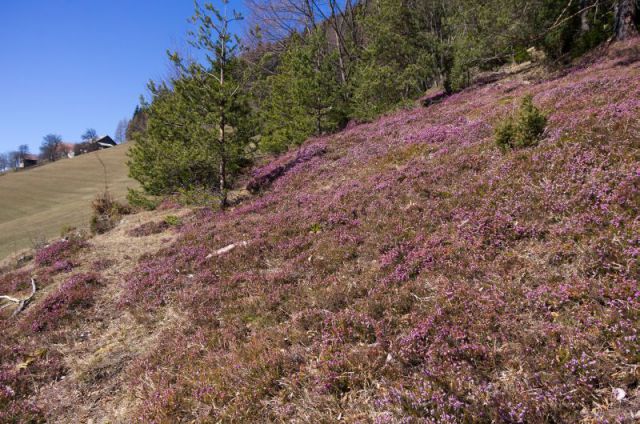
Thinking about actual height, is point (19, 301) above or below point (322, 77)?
below

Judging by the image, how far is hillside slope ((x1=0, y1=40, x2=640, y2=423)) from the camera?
11.8ft

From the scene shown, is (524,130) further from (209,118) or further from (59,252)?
(59,252)

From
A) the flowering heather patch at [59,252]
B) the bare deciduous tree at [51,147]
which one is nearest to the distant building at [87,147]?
the bare deciduous tree at [51,147]

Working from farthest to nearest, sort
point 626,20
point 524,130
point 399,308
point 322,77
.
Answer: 1. point 322,77
2. point 626,20
3. point 524,130
4. point 399,308

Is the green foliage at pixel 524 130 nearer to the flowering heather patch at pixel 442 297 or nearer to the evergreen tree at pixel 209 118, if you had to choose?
the flowering heather patch at pixel 442 297

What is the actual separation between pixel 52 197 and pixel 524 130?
6327cm

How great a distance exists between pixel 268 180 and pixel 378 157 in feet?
20.1

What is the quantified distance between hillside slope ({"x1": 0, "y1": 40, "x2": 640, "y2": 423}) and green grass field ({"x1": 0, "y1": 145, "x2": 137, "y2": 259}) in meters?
21.4

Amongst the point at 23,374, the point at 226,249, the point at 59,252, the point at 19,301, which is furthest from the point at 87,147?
the point at 23,374

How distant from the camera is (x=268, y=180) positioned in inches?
679

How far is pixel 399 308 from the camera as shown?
16.9ft

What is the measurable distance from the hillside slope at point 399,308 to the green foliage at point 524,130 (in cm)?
38

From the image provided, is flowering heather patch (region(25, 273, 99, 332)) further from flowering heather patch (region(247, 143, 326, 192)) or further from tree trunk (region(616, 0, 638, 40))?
tree trunk (region(616, 0, 638, 40))

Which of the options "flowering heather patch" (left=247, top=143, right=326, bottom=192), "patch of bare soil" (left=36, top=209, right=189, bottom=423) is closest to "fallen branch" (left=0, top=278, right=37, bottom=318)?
"patch of bare soil" (left=36, top=209, right=189, bottom=423)
